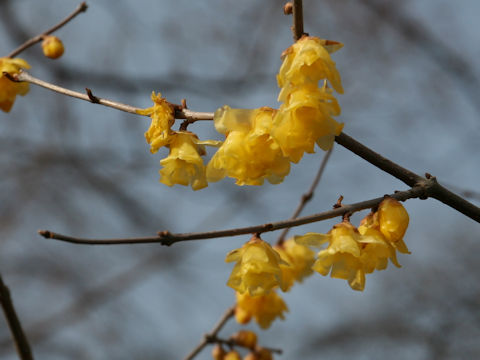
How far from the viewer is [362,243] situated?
1.77 metres

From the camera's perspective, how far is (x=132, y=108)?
5.74 ft

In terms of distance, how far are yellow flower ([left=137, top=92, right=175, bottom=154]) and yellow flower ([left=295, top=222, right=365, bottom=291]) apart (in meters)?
0.51

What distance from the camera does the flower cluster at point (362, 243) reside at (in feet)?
5.47

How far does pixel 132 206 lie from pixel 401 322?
532cm

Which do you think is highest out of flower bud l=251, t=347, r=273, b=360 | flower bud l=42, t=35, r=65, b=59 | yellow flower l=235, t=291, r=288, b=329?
flower bud l=42, t=35, r=65, b=59

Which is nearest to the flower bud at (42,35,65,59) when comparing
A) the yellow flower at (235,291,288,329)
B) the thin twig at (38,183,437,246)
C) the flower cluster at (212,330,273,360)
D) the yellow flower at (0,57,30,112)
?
the yellow flower at (0,57,30,112)

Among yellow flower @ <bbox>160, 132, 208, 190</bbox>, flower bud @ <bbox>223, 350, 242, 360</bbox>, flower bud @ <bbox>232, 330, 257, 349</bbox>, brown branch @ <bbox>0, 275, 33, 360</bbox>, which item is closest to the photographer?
yellow flower @ <bbox>160, 132, 208, 190</bbox>

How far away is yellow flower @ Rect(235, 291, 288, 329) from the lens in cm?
304

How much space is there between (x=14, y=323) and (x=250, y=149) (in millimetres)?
1099

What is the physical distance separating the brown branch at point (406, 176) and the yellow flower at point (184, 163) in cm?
47

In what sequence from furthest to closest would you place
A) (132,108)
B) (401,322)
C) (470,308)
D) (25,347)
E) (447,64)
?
(401,322), (470,308), (447,64), (25,347), (132,108)

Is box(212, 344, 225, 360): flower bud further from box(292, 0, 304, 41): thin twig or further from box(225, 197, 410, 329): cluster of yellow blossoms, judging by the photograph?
box(292, 0, 304, 41): thin twig

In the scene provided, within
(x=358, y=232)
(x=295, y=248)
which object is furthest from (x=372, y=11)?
(x=358, y=232)

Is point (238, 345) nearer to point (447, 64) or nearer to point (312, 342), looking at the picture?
point (447, 64)
